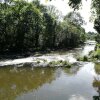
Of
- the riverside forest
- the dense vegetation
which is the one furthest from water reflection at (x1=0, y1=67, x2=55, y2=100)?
the dense vegetation

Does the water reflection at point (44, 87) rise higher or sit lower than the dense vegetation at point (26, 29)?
lower

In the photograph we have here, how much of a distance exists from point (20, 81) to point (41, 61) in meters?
15.0

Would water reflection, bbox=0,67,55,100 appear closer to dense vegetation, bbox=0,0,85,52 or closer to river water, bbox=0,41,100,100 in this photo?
river water, bbox=0,41,100,100

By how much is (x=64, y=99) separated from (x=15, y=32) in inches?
1704

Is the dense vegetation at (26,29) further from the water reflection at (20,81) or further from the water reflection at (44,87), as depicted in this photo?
the water reflection at (44,87)

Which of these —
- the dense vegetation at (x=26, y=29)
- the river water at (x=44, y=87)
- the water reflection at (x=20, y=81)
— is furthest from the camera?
the dense vegetation at (x=26, y=29)

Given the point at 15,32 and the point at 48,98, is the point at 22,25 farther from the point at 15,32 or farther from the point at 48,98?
the point at 48,98

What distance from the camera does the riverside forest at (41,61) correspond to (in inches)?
754

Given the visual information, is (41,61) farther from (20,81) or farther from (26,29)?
(26,29)

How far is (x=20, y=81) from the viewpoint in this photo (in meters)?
24.8

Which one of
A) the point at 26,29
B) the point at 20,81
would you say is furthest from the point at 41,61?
the point at 26,29

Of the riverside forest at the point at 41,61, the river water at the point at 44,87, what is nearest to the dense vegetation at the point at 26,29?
the riverside forest at the point at 41,61

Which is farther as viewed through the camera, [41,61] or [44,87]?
[41,61]

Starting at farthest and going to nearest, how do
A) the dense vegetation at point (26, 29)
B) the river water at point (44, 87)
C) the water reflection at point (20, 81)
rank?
the dense vegetation at point (26, 29) < the water reflection at point (20, 81) < the river water at point (44, 87)
